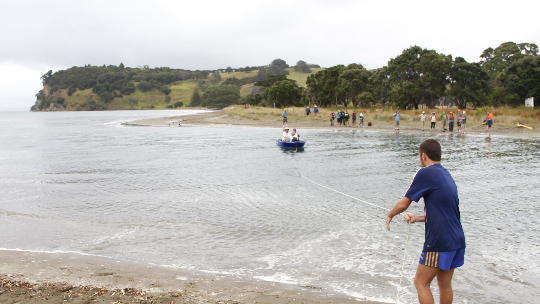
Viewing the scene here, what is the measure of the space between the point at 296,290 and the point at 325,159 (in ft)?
51.0

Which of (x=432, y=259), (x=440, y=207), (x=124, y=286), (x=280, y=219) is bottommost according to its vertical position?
(x=280, y=219)

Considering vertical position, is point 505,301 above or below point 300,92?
below

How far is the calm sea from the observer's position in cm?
653

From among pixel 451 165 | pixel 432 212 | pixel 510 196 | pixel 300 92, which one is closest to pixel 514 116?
pixel 451 165

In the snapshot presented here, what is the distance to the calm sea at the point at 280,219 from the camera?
6.53m

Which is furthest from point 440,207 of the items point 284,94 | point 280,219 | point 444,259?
Result: point 284,94

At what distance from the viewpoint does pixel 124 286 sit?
5.69 meters

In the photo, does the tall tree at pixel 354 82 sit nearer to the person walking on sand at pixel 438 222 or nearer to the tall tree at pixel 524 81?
the tall tree at pixel 524 81

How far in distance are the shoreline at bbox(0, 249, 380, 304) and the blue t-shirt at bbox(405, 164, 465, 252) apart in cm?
177

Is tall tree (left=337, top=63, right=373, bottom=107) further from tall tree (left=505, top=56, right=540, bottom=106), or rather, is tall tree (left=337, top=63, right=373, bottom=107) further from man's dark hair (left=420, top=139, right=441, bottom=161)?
man's dark hair (left=420, top=139, right=441, bottom=161)

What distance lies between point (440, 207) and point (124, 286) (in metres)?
4.52

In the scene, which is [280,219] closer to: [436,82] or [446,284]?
[446,284]

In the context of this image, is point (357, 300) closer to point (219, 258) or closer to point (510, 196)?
point (219, 258)

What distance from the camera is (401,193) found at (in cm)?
1245
